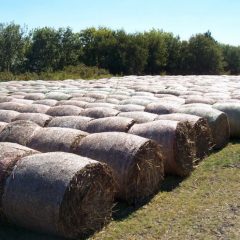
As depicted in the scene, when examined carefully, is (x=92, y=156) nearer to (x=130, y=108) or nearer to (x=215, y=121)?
(x=130, y=108)

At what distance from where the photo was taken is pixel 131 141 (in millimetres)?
8484

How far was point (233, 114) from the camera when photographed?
13.6 metres

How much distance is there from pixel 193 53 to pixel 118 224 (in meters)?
55.7

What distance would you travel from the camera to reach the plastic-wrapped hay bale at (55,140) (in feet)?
29.2

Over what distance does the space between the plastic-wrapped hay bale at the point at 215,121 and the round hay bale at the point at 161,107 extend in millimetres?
256

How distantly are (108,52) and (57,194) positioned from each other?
4801cm

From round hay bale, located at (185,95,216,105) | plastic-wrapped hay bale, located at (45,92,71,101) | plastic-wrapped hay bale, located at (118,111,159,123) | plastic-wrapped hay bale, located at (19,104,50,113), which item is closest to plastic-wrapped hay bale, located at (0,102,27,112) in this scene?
plastic-wrapped hay bale, located at (19,104,50,113)

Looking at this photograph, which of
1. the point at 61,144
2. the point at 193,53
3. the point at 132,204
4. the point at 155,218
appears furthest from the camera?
the point at 193,53

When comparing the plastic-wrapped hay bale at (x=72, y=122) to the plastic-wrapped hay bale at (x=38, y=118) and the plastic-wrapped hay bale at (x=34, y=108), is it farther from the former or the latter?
the plastic-wrapped hay bale at (x=34, y=108)

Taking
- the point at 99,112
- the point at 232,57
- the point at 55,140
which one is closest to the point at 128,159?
the point at 55,140

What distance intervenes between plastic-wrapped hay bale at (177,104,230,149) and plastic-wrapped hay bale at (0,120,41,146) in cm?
466

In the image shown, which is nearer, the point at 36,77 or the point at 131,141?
the point at 131,141

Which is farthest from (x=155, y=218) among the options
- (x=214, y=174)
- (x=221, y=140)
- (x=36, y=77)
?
(x=36, y=77)

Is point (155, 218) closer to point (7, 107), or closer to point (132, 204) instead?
point (132, 204)
